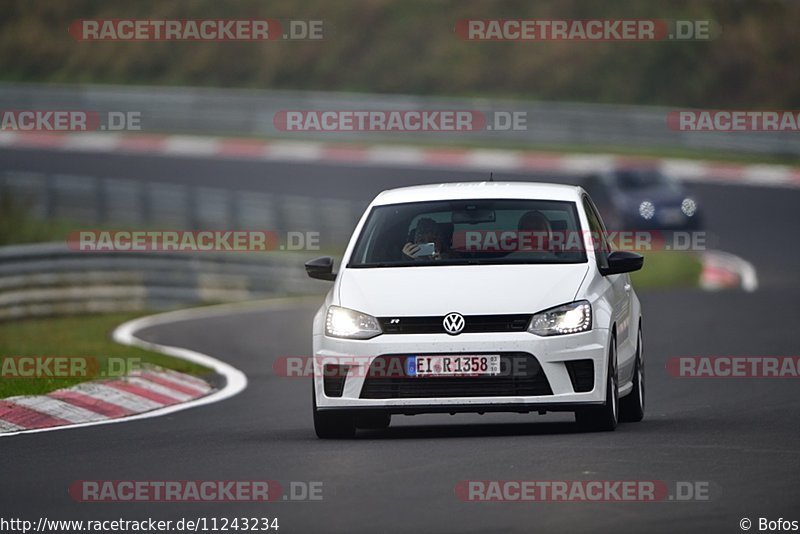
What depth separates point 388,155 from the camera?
4791 cm

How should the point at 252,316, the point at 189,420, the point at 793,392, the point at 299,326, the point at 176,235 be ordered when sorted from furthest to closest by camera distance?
the point at 176,235 → the point at 252,316 → the point at 299,326 → the point at 793,392 → the point at 189,420

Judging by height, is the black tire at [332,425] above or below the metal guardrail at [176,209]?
below

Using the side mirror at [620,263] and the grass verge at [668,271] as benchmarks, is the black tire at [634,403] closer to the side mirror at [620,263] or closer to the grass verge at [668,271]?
the side mirror at [620,263]

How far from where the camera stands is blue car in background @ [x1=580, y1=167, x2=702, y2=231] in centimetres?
3600

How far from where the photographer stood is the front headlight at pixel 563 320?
10852 millimetres

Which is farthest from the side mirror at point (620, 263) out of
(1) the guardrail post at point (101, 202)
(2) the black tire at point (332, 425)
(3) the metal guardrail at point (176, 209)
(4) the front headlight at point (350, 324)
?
(1) the guardrail post at point (101, 202)

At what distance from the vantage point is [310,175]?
151 feet

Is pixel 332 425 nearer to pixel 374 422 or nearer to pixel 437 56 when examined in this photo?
pixel 374 422

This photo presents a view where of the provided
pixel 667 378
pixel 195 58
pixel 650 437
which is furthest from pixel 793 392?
pixel 195 58

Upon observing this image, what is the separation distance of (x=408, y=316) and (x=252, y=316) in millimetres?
13635

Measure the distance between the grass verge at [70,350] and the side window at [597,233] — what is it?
4392 mm

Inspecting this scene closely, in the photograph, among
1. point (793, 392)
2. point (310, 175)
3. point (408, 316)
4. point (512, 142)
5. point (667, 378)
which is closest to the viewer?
point (408, 316)

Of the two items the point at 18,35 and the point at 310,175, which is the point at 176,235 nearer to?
the point at 310,175

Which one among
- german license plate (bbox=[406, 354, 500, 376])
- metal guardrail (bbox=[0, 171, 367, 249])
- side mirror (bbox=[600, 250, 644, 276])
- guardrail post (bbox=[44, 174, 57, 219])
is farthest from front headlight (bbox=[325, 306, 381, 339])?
guardrail post (bbox=[44, 174, 57, 219])
